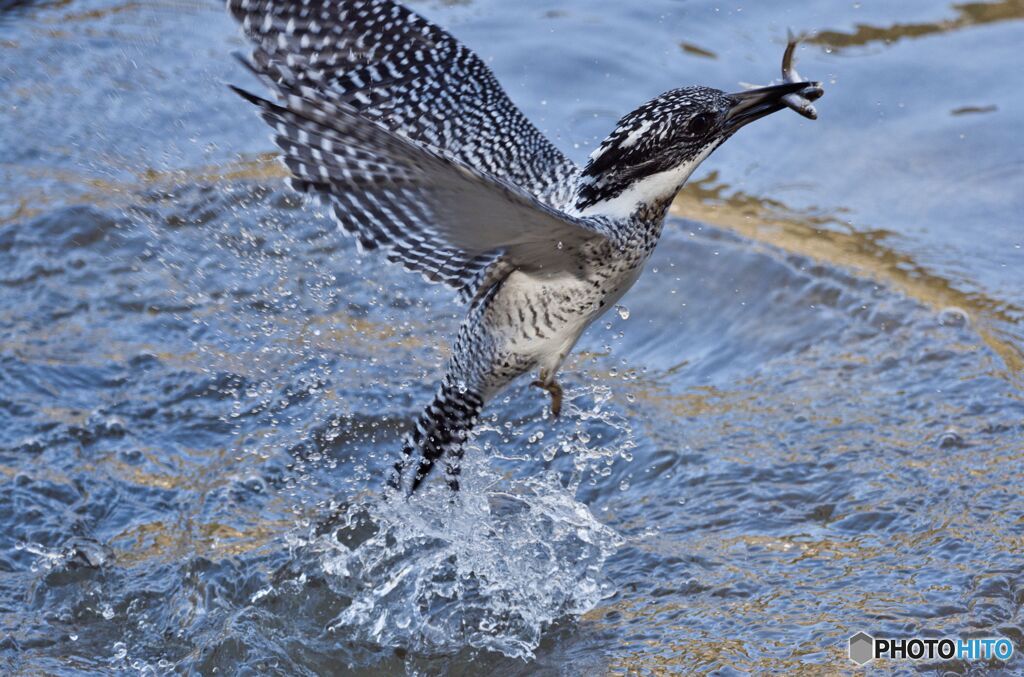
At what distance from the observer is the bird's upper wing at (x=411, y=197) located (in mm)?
3074

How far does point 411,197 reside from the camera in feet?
11.3

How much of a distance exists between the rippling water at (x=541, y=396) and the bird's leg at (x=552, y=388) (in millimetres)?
317

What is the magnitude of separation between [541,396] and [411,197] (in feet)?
5.67

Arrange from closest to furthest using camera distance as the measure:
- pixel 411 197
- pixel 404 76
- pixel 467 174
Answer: pixel 467 174
pixel 411 197
pixel 404 76

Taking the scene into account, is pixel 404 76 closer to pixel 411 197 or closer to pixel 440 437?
pixel 411 197

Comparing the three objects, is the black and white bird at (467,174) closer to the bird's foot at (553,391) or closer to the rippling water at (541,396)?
the bird's foot at (553,391)

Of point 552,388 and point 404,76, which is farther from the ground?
point 404,76

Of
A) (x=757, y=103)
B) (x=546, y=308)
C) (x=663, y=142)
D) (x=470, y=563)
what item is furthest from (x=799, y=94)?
(x=470, y=563)

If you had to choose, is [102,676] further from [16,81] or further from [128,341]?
[16,81]

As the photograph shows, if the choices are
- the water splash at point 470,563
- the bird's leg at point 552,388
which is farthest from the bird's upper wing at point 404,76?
the water splash at point 470,563

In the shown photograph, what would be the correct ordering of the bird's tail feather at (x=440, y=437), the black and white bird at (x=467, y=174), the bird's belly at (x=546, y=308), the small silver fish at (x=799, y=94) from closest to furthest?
the black and white bird at (x=467, y=174)
the small silver fish at (x=799, y=94)
the bird's belly at (x=546, y=308)
the bird's tail feather at (x=440, y=437)

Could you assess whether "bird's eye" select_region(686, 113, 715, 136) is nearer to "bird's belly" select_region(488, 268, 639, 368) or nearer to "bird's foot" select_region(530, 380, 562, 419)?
"bird's belly" select_region(488, 268, 639, 368)

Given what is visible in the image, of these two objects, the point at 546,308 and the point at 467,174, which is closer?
the point at 467,174

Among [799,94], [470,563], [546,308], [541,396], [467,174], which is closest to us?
[467,174]
